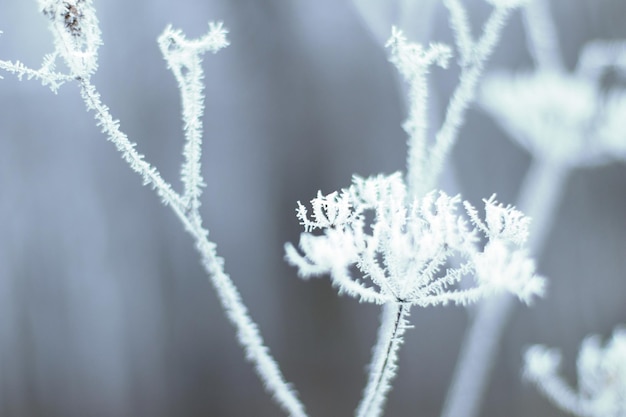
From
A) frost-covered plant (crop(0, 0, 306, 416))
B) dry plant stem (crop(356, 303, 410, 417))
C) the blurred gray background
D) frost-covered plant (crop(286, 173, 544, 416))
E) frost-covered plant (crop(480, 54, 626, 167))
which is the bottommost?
dry plant stem (crop(356, 303, 410, 417))

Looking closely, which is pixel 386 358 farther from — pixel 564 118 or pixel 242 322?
pixel 564 118

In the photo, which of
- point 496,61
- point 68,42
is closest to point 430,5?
point 68,42

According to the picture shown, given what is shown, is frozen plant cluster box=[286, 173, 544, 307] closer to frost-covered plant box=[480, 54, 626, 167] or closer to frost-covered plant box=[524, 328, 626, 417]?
frost-covered plant box=[524, 328, 626, 417]

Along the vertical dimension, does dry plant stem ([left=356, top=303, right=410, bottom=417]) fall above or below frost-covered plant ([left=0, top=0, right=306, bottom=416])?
below

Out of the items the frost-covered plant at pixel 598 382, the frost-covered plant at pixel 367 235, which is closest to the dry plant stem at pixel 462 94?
the frost-covered plant at pixel 367 235

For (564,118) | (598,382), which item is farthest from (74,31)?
(564,118)

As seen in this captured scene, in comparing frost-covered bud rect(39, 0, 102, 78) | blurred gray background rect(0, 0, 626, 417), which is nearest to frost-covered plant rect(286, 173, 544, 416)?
frost-covered bud rect(39, 0, 102, 78)

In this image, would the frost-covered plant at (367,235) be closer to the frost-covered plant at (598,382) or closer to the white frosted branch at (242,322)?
the white frosted branch at (242,322)
